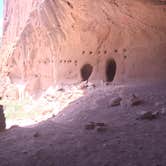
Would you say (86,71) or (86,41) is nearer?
(86,41)

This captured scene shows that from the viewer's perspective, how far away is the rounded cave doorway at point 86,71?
1213 cm

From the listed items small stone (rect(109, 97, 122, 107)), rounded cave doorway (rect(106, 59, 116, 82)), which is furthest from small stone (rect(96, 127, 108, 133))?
rounded cave doorway (rect(106, 59, 116, 82))

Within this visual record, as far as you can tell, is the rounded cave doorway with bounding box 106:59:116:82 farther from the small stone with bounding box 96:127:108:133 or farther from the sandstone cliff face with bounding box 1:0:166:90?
the small stone with bounding box 96:127:108:133

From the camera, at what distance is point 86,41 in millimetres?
11961

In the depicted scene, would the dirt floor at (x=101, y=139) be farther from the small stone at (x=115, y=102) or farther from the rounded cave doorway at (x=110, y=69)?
the rounded cave doorway at (x=110, y=69)

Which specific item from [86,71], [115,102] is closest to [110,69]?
[86,71]

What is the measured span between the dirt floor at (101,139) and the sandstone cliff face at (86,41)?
2706 mm

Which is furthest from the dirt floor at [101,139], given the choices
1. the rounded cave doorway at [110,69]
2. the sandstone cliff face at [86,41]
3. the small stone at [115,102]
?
the rounded cave doorway at [110,69]

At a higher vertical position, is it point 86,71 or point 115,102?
point 86,71

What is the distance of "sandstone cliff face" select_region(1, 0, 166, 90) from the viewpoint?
9.46 metres

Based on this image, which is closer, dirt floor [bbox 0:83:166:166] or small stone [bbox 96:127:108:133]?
dirt floor [bbox 0:83:166:166]

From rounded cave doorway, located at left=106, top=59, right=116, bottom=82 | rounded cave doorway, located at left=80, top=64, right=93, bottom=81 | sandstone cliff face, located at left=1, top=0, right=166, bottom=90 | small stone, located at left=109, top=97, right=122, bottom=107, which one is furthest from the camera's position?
rounded cave doorway, located at left=80, top=64, right=93, bottom=81

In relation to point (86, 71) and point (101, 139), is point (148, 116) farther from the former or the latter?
point (86, 71)

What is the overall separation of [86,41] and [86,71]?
117 centimetres
